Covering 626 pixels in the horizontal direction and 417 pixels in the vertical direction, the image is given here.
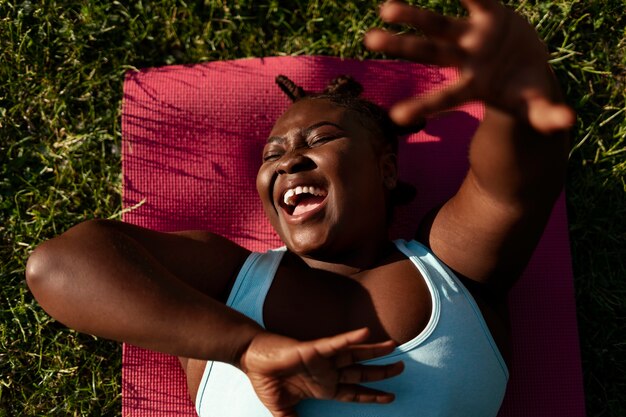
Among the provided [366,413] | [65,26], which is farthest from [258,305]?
[65,26]

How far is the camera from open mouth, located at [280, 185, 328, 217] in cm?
190

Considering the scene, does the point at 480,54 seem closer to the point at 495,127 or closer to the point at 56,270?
the point at 495,127

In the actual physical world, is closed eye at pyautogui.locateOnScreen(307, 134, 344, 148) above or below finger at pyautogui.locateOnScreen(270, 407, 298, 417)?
above

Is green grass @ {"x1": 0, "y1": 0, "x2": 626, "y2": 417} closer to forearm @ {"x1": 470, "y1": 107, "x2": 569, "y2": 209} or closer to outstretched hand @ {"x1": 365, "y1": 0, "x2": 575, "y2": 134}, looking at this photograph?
forearm @ {"x1": 470, "y1": 107, "x2": 569, "y2": 209}

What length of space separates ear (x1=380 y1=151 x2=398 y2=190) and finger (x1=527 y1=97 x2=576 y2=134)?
0.70 metres

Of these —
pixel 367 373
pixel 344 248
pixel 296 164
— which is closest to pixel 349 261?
pixel 344 248

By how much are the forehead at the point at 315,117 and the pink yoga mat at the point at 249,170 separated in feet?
1.39

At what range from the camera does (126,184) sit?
243cm

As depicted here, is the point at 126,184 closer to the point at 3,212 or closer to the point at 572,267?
the point at 3,212

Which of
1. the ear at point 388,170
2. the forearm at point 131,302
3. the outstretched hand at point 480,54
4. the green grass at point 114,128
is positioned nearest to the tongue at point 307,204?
the ear at point 388,170

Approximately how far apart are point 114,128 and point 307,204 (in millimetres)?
983

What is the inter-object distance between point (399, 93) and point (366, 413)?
1244 millimetres

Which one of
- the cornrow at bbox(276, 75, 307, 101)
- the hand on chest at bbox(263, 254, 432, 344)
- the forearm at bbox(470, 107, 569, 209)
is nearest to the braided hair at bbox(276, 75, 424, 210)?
the cornrow at bbox(276, 75, 307, 101)

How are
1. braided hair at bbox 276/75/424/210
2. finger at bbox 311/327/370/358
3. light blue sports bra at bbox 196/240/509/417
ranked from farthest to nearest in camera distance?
braided hair at bbox 276/75/424/210
light blue sports bra at bbox 196/240/509/417
finger at bbox 311/327/370/358
